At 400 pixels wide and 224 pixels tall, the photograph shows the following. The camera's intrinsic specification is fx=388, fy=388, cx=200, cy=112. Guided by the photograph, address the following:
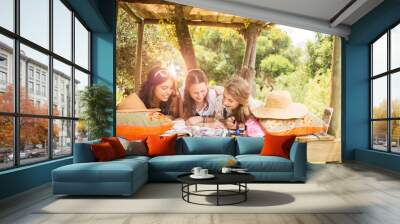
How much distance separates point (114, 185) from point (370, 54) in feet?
25.0

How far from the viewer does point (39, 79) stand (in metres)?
6.21

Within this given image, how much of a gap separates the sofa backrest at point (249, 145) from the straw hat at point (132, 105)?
3024 millimetres

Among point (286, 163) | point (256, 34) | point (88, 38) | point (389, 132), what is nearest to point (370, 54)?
point (389, 132)

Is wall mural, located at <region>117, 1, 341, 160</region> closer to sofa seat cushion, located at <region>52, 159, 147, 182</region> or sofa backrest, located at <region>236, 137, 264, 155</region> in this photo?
sofa backrest, located at <region>236, 137, 264, 155</region>

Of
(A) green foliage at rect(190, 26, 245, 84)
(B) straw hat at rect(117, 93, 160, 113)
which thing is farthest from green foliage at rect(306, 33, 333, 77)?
(B) straw hat at rect(117, 93, 160, 113)

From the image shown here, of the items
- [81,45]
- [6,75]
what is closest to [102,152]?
[6,75]

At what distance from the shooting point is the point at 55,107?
6.84 m

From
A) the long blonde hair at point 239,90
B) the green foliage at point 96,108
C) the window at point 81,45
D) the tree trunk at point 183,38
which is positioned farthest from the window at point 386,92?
the window at point 81,45

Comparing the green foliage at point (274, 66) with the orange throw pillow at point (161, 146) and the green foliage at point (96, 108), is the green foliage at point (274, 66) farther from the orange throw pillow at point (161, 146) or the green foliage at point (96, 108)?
the green foliage at point (96, 108)

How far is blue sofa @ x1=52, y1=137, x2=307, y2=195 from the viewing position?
511 cm

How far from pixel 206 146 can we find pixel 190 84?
2.86 m

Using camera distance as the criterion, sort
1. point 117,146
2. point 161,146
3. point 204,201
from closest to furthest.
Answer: point 204,201, point 117,146, point 161,146

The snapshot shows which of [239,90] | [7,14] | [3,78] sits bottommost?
[3,78]

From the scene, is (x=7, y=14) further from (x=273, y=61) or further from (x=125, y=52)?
(x=273, y=61)
